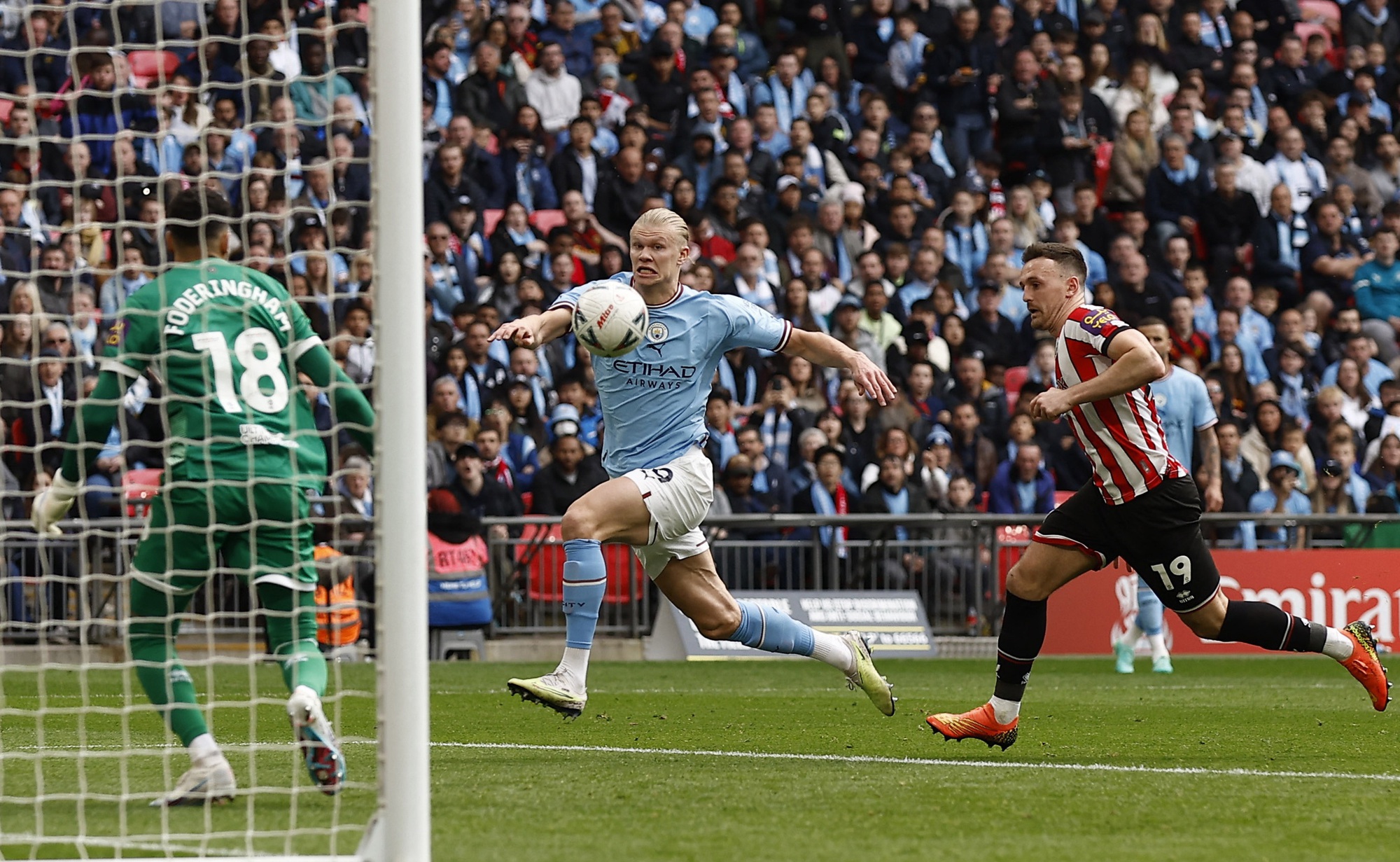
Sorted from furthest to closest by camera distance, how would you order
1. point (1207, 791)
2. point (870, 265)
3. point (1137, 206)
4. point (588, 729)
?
point (1137, 206), point (870, 265), point (588, 729), point (1207, 791)

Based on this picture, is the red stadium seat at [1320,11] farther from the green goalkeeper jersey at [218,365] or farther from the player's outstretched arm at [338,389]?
the green goalkeeper jersey at [218,365]

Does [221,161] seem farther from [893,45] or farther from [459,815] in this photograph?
[459,815]

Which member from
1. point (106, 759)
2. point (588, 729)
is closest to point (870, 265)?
point (588, 729)

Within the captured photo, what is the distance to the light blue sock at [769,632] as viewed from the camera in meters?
8.52

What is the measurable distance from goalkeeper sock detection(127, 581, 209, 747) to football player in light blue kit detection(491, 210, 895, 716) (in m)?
1.87

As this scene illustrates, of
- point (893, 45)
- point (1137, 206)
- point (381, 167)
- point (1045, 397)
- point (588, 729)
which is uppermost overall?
point (893, 45)

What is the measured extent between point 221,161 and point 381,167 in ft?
36.9

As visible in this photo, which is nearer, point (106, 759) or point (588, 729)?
point (106, 759)

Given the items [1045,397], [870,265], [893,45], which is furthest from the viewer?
[893,45]

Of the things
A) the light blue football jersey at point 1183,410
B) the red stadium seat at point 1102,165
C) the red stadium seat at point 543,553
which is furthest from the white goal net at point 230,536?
the red stadium seat at point 1102,165

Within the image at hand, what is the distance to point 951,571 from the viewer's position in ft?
53.1

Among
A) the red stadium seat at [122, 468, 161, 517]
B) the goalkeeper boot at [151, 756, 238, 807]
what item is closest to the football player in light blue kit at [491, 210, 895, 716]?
the goalkeeper boot at [151, 756, 238, 807]

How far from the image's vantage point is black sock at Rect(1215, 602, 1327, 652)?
26.4ft

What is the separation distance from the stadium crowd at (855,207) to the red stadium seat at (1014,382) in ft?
0.11
